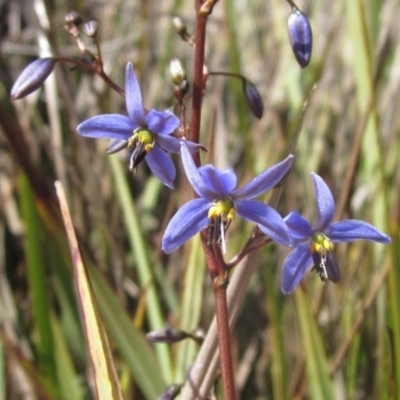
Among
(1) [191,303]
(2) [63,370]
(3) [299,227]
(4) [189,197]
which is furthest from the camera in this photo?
(4) [189,197]

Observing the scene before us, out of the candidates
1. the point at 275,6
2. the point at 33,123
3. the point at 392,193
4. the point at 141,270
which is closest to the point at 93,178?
the point at 141,270

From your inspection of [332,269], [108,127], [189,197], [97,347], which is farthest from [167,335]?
[189,197]

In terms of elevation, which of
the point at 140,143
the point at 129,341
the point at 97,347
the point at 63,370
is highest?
the point at 140,143

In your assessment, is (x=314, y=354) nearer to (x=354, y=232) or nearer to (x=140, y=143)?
(x=354, y=232)

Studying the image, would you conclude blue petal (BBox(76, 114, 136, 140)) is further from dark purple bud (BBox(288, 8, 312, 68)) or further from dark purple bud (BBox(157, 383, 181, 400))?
dark purple bud (BBox(157, 383, 181, 400))

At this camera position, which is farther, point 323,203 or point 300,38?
point 300,38

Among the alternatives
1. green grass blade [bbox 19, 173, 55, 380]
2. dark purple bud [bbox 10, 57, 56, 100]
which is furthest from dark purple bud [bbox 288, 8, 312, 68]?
green grass blade [bbox 19, 173, 55, 380]

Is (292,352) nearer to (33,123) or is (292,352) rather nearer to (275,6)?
(33,123)
